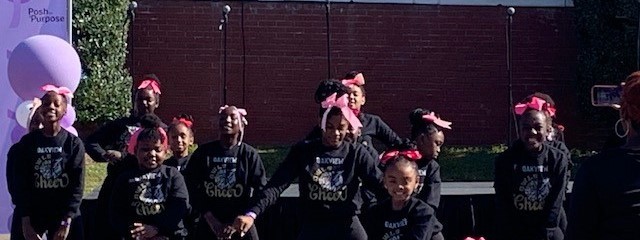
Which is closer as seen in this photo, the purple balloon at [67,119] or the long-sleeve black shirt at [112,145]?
the long-sleeve black shirt at [112,145]

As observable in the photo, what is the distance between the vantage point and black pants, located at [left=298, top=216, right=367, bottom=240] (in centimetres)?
702

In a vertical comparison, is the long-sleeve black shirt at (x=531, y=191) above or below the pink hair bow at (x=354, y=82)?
below

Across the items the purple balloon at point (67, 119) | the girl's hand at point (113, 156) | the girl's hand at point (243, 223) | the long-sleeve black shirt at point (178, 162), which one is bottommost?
the girl's hand at point (243, 223)

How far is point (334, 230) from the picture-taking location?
7.04m

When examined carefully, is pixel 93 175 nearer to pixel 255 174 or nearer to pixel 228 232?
pixel 255 174

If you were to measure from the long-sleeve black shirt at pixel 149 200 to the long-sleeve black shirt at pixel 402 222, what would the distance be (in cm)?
139

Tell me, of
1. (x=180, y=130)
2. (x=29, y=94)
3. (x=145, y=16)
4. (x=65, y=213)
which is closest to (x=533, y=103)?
(x=180, y=130)

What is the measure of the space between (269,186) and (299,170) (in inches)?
9.1

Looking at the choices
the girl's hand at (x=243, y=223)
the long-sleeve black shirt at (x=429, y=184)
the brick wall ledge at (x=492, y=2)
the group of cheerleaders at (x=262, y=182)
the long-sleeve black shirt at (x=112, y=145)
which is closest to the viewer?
the girl's hand at (x=243, y=223)

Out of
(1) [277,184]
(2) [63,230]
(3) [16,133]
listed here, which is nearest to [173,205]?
(1) [277,184]

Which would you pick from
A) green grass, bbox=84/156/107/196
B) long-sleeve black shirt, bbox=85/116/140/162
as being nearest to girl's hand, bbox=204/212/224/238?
long-sleeve black shirt, bbox=85/116/140/162

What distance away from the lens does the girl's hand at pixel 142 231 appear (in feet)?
23.3

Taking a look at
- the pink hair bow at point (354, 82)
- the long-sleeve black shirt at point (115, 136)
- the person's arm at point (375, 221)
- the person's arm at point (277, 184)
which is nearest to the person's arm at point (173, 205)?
the person's arm at point (277, 184)

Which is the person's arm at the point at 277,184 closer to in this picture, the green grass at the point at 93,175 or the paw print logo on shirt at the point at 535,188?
the paw print logo on shirt at the point at 535,188
